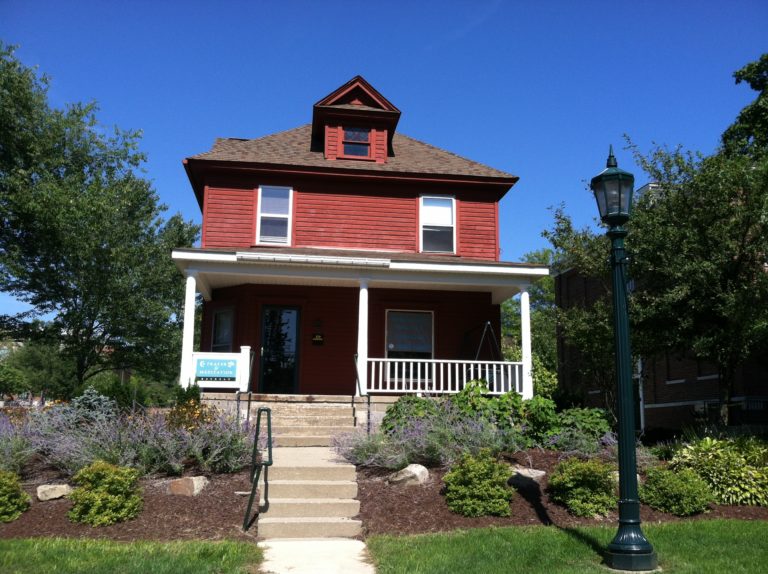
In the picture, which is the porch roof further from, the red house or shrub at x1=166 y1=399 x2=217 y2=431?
shrub at x1=166 y1=399 x2=217 y2=431

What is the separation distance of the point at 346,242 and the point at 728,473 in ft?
32.5

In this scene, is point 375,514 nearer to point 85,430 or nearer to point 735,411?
point 85,430

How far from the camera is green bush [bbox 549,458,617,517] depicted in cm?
757

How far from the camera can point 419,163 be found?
1702 cm

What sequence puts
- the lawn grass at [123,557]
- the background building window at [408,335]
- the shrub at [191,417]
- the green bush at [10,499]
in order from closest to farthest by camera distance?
1. the lawn grass at [123,557]
2. the green bush at [10,499]
3. the shrub at [191,417]
4. the background building window at [408,335]

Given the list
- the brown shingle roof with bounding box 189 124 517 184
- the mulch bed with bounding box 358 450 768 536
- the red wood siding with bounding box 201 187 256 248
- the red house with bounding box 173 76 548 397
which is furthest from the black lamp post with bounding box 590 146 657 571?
the red wood siding with bounding box 201 187 256 248

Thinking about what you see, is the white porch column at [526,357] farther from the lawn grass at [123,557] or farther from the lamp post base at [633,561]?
the lawn grass at [123,557]

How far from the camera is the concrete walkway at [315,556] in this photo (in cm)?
589

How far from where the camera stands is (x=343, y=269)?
13914 mm

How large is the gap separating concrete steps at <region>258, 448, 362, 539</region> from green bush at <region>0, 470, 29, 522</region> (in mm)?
2500

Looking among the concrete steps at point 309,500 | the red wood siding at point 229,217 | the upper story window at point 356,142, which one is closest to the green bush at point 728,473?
the concrete steps at point 309,500

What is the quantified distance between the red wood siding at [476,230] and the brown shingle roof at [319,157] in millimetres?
780

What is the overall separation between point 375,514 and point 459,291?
9.31 m

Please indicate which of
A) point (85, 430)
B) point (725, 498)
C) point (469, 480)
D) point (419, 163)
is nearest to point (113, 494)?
point (85, 430)
